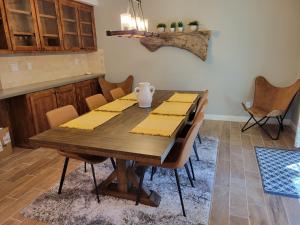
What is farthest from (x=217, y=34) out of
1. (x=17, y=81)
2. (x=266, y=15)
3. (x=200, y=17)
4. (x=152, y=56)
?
(x=17, y=81)

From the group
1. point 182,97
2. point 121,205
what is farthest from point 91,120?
point 182,97

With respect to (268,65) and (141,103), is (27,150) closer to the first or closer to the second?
(141,103)

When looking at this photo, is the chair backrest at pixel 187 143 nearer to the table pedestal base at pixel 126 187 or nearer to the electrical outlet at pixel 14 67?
the table pedestal base at pixel 126 187

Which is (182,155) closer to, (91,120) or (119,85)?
(91,120)

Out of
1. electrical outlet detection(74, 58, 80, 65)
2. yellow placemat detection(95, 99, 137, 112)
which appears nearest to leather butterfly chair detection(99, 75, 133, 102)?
electrical outlet detection(74, 58, 80, 65)

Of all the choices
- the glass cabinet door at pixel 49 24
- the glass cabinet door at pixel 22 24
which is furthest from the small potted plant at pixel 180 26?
the glass cabinet door at pixel 22 24

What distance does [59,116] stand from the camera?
2234 mm

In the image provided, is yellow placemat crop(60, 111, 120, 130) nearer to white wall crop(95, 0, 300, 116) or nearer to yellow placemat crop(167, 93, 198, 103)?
yellow placemat crop(167, 93, 198, 103)

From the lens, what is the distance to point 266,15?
357 centimetres

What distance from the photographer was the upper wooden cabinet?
9.91 feet

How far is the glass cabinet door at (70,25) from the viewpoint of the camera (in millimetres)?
3938

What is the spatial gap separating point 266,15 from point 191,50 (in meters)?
1.25

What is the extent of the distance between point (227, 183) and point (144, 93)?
1.25m

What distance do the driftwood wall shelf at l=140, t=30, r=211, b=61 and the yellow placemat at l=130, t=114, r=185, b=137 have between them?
219cm
